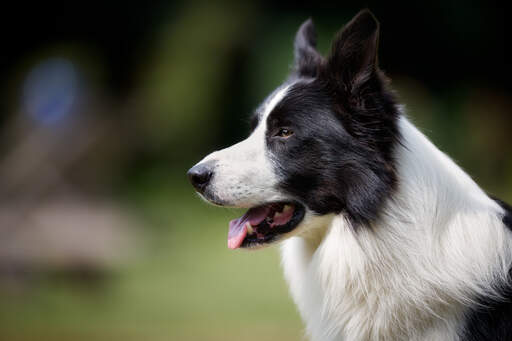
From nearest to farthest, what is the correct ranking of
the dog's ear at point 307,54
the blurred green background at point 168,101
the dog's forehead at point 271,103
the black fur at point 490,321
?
the black fur at point 490,321 → the dog's forehead at point 271,103 → the dog's ear at point 307,54 → the blurred green background at point 168,101

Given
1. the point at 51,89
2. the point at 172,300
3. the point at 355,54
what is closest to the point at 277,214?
the point at 355,54

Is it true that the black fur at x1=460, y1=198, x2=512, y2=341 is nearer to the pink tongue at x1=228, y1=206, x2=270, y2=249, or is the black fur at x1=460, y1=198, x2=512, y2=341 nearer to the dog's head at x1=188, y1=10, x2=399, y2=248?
the dog's head at x1=188, y1=10, x2=399, y2=248

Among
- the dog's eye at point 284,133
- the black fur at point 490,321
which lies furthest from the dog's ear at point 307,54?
the black fur at point 490,321

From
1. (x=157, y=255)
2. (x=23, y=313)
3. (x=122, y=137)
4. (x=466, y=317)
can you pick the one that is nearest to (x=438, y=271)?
(x=466, y=317)

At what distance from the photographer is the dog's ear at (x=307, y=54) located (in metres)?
3.24

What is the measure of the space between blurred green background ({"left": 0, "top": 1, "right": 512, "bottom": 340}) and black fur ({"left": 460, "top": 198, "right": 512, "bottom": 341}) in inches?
205

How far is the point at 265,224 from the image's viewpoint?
2.95 metres

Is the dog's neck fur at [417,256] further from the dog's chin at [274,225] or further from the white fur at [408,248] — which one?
the dog's chin at [274,225]

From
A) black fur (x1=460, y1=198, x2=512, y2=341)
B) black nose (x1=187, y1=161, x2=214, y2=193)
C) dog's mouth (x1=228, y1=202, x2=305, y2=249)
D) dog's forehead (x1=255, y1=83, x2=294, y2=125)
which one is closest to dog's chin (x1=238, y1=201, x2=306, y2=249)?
dog's mouth (x1=228, y1=202, x2=305, y2=249)

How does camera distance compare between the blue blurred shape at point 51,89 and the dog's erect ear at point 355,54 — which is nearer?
the dog's erect ear at point 355,54

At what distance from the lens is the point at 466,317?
8.69ft

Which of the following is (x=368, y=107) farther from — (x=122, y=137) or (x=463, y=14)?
(x=463, y=14)

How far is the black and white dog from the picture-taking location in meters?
2.66

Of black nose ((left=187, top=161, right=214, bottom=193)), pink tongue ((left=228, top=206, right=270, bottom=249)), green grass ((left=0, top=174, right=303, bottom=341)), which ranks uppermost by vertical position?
black nose ((left=187, top=161, right=214, bottom=193))
